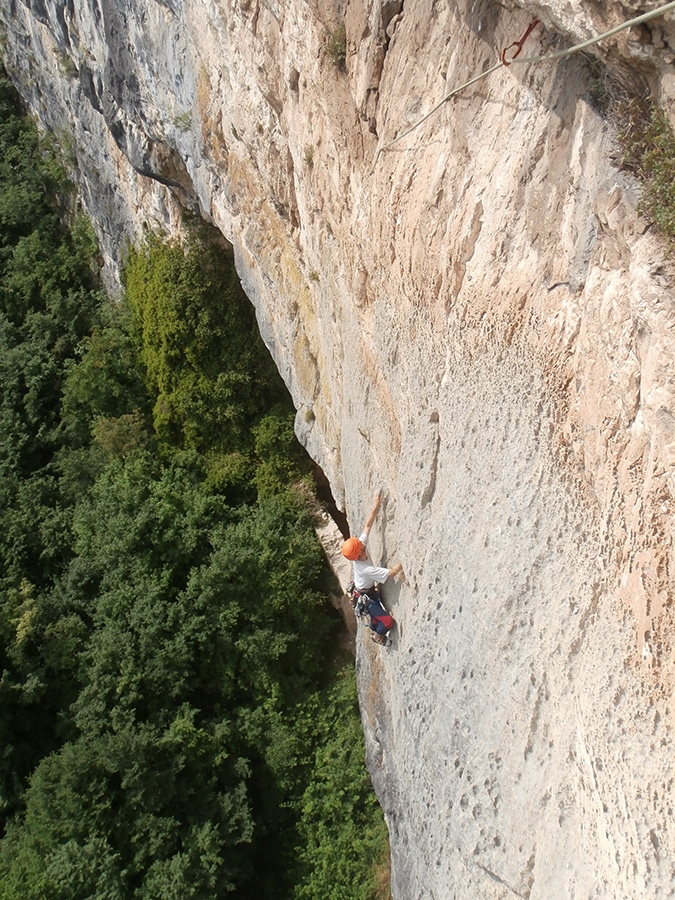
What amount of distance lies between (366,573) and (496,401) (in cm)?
264

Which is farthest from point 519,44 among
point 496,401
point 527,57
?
point 496,401

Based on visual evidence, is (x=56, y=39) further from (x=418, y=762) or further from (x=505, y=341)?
(x=418, y=762)

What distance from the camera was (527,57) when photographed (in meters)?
3.66

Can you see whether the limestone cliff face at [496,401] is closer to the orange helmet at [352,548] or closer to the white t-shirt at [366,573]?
the white t-shirt at [366,573]

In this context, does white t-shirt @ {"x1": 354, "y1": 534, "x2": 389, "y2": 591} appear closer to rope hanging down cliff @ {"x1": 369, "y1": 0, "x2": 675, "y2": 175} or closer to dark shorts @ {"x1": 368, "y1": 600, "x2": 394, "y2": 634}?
dark shorts @ {"x1": 368, "y1": 600, "x2": 394, "y2": 634}

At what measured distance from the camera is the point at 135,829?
995cm

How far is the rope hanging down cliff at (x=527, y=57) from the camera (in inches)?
102

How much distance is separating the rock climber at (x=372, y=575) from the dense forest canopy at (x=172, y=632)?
4.32 metres

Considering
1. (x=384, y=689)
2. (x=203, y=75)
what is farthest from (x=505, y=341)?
(x=203, y=75)

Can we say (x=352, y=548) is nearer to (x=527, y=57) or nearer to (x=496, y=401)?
(x=496, y=401)

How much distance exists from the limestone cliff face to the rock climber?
0.16 meters

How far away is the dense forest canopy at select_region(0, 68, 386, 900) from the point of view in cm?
994

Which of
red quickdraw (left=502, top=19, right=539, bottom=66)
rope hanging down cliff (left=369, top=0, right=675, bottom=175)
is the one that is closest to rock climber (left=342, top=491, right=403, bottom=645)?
rope hanging down cliff (left=369, top=0, right=675, bottom=175)

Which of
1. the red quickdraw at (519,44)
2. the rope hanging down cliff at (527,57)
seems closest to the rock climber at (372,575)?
the rope hanging down cliff at (527,57)
